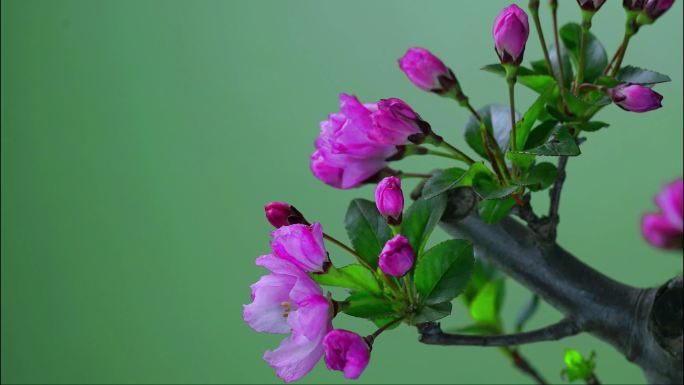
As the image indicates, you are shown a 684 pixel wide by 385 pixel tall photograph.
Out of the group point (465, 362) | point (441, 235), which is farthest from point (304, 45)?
point (465, 362)

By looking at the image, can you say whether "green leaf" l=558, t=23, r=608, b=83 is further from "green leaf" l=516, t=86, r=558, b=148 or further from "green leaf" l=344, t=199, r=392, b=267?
"green leaf" l=344, t=199, r=392, b=267

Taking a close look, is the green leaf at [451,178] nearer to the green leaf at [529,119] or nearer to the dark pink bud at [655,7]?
the green leaf at [529,119]

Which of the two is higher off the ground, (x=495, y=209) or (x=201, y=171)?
(x=201, y=171)

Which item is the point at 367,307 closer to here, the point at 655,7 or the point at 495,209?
the point at 495,209

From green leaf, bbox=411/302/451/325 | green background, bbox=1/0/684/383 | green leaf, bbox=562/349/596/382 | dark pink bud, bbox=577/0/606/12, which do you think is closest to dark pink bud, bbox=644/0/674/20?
dark pink bud, bbox=577/0/606/12

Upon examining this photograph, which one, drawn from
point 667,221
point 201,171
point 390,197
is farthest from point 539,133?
point 201,171

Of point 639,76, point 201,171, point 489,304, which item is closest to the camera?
point 639,76

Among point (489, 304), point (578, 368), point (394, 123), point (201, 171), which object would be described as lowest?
point (578, 368)

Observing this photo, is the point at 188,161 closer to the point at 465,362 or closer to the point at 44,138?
the point at 44,138
